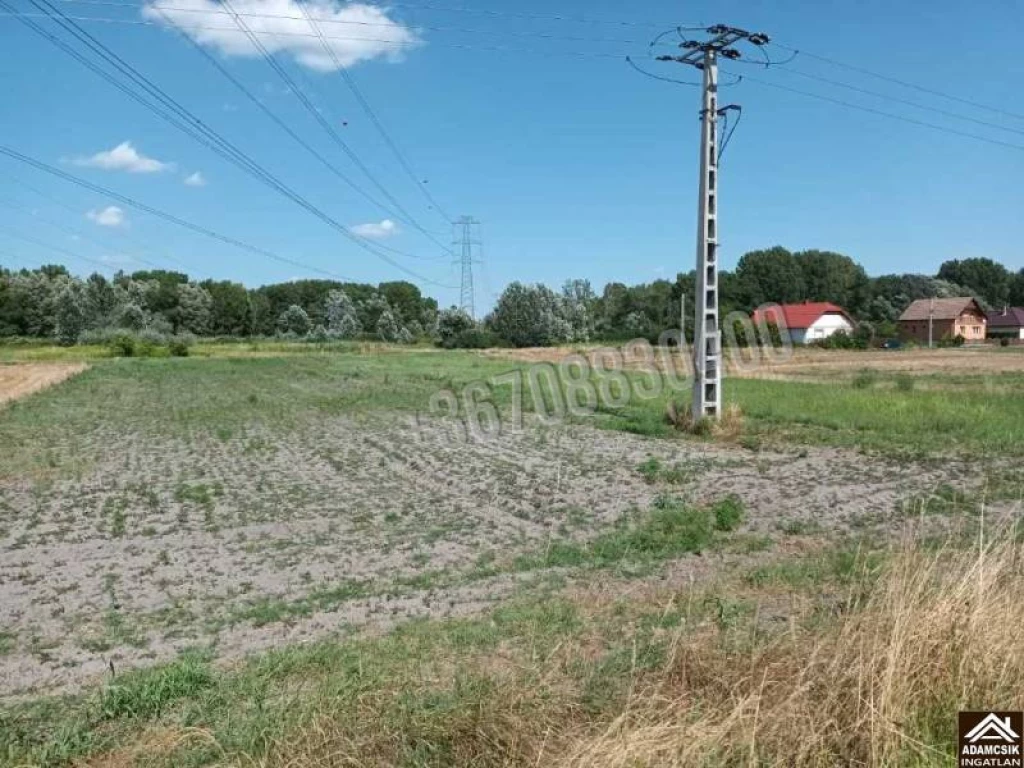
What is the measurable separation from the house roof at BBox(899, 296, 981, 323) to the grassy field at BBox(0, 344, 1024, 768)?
81000mm

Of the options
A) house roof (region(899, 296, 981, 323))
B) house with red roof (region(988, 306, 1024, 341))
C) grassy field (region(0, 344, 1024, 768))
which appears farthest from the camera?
house with red roof (region(988, 306, 1024, 341))

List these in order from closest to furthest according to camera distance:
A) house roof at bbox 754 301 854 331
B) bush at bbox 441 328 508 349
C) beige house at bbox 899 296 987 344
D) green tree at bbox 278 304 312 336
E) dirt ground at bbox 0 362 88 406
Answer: dirt ground at bbox 0 362 88 406, bush at bbox 441 328 508 349, house roof at bbox 754 301 854 331, beige house at bbox 899 296 987 344, green tree at bbox 278 304 312 336

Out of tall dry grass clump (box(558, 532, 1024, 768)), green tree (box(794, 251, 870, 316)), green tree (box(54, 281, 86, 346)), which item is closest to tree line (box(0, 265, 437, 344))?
green tree (box(54, 281, 86, 346))

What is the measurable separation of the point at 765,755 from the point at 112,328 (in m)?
83.8

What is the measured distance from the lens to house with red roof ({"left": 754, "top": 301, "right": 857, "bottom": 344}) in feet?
273

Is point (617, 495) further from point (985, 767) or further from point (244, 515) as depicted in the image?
point (985, 767)

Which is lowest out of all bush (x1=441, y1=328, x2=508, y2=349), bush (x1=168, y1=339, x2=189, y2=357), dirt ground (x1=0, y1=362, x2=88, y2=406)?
dirt ground (x1=0, y1=362, x2=88, y2=406)

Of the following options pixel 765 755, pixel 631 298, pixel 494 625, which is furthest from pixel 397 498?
pixel 631 298

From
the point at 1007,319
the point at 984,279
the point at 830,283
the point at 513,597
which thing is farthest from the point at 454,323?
the point at 984,279

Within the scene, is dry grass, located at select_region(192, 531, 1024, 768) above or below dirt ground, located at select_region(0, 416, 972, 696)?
above

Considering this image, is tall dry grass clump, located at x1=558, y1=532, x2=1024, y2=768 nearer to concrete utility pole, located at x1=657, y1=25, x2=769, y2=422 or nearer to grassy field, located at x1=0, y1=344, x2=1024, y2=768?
grassy field, located at x1=0, y1=344, x2=1024, y2=768

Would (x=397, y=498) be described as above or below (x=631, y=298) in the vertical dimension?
below

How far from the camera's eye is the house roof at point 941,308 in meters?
88.1

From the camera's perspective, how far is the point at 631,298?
110688 mm
